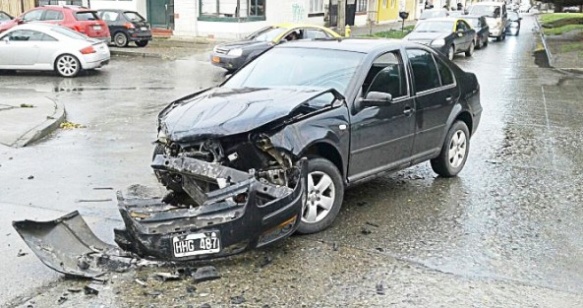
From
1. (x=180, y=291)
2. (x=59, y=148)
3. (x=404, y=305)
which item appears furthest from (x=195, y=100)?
(x=59, y=148)

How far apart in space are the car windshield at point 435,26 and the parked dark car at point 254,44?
656cm

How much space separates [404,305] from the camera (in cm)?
452

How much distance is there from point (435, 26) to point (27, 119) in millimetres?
18277

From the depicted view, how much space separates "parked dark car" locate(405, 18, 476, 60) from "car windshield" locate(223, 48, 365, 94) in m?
16.9

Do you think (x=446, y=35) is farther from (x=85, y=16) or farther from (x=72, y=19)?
(x=72, y=19)

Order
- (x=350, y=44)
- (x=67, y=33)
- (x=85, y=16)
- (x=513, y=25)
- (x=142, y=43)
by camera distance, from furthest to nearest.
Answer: (x=513, y=25)
(x=142, y=43)
(x=85, y=16)
(x=67, y=33)
(x=350, y=44)

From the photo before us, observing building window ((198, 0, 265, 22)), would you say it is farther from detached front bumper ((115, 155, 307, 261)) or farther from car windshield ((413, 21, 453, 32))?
detached front bumper ((115, 155, 307, 261))

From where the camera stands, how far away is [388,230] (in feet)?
19.7

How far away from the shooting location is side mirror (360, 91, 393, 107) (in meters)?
6.24

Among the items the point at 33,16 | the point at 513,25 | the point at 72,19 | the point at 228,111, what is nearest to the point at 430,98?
the point at 228,111

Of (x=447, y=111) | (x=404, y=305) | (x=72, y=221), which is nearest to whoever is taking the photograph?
(x=404, y=305)

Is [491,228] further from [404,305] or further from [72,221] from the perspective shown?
[72,221]

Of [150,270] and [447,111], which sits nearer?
[150,270]

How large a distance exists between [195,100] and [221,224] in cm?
199
